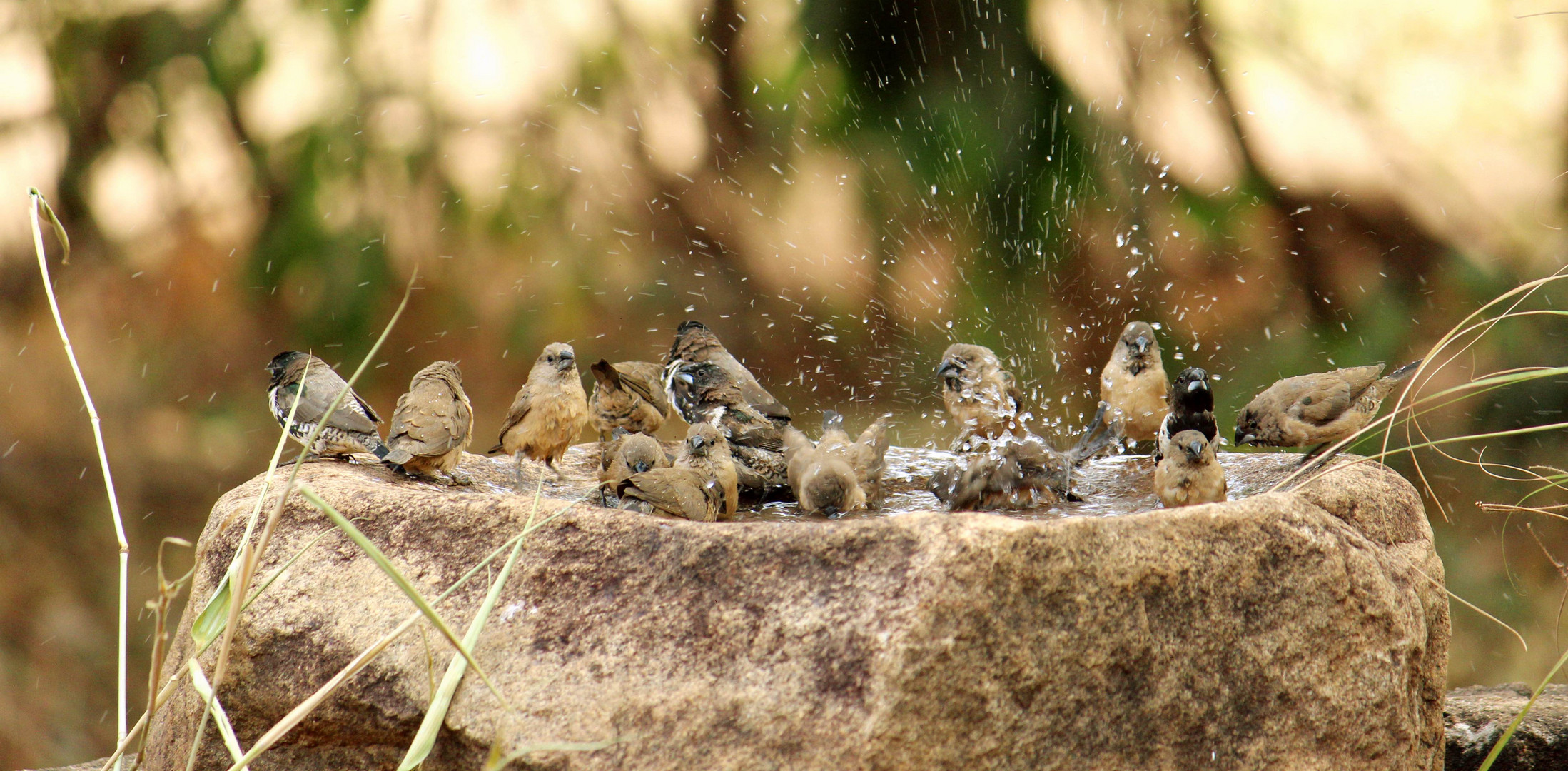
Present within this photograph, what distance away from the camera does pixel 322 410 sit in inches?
122

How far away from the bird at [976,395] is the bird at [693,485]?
1.18m

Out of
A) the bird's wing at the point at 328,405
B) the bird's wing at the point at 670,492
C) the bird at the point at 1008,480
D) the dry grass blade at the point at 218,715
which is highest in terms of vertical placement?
the bird's wing at the point at 328,405

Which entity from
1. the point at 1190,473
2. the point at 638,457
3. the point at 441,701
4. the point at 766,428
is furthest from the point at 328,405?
the point at 1190,473

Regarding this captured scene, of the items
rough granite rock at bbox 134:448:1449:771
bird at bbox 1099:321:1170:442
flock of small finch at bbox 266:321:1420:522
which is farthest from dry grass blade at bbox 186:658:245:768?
bird at bbox 1099:321:1170:442

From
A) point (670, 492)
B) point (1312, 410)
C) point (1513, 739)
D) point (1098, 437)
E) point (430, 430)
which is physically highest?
point (1312, 410)

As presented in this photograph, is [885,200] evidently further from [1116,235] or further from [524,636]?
[524,636]

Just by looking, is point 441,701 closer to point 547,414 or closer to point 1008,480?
point 1008,480

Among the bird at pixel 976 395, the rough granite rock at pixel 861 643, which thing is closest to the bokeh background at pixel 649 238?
the bird at pixel 976 395

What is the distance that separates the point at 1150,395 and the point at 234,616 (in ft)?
10.6

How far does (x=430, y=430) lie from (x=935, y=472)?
1560 mm

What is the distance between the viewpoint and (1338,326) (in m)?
5.04

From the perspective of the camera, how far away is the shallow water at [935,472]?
2984 millimetres

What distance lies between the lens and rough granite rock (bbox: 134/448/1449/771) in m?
1.67

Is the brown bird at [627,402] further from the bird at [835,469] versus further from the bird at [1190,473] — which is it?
the bird at [1190,473]
